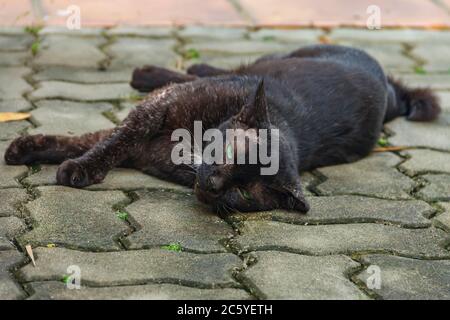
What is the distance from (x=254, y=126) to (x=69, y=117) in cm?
136

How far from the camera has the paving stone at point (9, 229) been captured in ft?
11.1

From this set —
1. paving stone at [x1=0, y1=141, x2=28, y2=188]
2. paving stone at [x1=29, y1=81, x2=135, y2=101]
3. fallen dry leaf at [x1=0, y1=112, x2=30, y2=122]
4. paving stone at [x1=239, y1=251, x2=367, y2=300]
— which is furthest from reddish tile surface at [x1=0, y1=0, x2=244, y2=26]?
paving stone at [x1=239, y1=251, x2=367, y2=300]

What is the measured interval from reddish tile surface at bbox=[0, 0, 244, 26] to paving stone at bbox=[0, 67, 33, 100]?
0.97m

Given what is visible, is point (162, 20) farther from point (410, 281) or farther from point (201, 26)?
point (410, 281)

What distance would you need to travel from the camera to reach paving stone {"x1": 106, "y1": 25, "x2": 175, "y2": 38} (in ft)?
20.8

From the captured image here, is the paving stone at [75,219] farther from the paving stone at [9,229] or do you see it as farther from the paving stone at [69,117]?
the paving stone at [69,117]

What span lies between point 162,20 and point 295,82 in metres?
2.37

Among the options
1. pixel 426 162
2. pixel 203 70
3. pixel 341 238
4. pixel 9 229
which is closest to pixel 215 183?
pixel 341 238

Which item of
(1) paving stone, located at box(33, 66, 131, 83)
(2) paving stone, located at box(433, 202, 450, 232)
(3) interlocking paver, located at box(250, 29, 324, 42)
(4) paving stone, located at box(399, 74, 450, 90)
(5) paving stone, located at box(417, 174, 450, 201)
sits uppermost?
(3) interlocking paver, located at box(250, 29, 324, 42)

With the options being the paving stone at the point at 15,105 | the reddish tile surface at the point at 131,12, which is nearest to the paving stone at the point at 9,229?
the paving stone at the point at 15,105

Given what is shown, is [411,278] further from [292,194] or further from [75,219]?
[75,219]

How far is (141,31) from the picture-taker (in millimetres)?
6426

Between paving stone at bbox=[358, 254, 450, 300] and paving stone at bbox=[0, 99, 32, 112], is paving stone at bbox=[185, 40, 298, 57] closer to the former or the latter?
paving stone at bbox=[0, 99, 32, 112]
